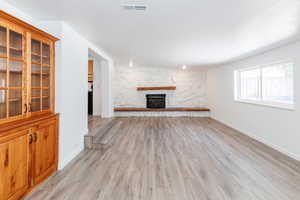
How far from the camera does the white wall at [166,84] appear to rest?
738 cm

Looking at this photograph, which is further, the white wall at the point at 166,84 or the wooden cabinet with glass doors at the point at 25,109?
the white wall at the point at 166,84

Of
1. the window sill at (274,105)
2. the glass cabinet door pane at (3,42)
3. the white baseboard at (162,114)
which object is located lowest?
the white baseboard at (162,114)

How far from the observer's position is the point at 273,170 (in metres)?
2.42

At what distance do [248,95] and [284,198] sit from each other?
3.35m

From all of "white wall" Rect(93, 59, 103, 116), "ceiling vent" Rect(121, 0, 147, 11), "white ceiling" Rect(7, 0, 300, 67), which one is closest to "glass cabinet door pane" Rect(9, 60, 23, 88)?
"white ceiling" Rect(7, 0, 300, 67)

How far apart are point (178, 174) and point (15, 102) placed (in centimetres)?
239

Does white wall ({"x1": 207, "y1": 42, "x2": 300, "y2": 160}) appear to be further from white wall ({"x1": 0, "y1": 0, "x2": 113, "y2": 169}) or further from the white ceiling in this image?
white wall ({"x1": 0, "y1": 0, "x2": 113, "y2": 169})

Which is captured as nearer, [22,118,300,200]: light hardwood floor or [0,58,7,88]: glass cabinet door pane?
[0,58,7,88]: glass cabinet door pane

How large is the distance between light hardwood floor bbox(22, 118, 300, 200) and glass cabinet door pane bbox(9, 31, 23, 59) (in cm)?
172

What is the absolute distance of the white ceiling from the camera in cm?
190

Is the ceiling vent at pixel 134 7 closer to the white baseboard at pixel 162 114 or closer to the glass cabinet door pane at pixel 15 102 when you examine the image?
the glass cabinet door pane at pixel 15 102

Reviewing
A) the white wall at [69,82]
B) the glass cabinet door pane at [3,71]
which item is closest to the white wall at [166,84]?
the white wall at [69,82]

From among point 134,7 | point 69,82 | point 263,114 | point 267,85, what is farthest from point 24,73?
point 267,85

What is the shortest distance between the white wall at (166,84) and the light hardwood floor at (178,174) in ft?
12.7
